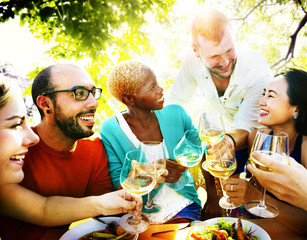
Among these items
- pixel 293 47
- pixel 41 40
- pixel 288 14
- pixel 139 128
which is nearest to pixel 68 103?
pixel 139 128

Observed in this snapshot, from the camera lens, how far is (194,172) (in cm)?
310

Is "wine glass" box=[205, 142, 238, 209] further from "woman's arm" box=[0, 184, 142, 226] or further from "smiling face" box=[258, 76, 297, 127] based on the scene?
"smiling face" box=[258, 76, 297, 127]

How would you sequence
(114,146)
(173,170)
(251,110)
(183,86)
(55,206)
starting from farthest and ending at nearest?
(183,86) → (251,110) → (114,146) → (173,170) → (55,206)

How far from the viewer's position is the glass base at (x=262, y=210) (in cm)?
152

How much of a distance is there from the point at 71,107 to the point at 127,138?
2.40 feet

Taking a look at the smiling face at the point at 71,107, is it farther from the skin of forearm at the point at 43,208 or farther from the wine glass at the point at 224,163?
the wine glass at the point at 224,163

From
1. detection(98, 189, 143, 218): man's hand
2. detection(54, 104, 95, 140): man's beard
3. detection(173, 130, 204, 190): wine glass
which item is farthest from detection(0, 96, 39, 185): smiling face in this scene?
detection(173, 130, 204, 190): wine glass

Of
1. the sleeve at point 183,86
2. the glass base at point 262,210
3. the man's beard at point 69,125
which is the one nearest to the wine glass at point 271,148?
the glass base at point 262,210

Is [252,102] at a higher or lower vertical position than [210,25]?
lower

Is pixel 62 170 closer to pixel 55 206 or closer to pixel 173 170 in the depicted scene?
pixel 55 206

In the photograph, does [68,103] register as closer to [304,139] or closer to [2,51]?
[304,139]

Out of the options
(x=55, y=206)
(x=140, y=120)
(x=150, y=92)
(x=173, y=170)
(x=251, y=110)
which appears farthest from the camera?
(x=251, y=110)

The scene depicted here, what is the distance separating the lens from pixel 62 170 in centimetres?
201

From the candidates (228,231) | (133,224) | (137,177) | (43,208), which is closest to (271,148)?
(228,231)
